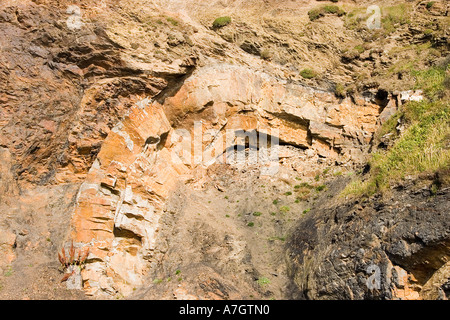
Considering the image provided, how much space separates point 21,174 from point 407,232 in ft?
50.6

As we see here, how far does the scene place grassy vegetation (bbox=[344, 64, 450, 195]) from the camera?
1303 centimetres

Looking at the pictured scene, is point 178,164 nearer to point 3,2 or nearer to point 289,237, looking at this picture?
point 289,237

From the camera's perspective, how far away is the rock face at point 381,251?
10547 mm

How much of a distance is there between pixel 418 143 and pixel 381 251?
17.5 feet

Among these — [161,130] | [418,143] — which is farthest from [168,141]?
[418,143]

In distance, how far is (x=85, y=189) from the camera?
16219mm

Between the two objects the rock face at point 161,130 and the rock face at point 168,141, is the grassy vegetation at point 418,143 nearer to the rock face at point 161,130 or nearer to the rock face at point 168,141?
the rock face at point 161,130

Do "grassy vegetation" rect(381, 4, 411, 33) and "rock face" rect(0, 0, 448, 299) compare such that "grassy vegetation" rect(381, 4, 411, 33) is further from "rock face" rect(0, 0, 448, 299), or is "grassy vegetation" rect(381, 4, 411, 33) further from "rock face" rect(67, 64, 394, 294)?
"rock face" rect(67, 64, 394, 294)

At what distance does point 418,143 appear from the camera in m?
14.6

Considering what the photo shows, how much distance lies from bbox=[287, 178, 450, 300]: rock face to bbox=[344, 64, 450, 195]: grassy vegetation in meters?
0.87

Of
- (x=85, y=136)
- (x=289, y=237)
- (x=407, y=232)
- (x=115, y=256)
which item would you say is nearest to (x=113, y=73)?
(x=85, y=136)

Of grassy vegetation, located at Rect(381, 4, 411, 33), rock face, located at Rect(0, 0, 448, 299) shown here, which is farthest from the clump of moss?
grassy vegetation, located at Rect(381, 4, 411, 33)

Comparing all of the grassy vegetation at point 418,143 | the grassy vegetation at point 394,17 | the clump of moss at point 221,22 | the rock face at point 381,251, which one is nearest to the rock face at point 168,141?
the grassy vegetation at point 418,143

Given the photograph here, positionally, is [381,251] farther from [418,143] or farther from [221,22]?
[221,22]
